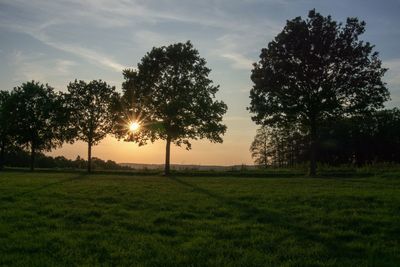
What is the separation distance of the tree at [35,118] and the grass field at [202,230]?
191 feet

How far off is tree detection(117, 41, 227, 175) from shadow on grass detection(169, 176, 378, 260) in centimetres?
3712

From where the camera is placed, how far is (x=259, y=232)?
1395 centimetres

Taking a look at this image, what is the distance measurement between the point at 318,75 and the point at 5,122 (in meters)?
54.0

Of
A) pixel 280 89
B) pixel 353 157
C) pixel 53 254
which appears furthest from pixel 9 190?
pixel 353 157

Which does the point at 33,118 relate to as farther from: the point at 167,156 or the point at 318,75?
the point at 318,75

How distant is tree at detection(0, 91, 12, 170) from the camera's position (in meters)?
77.0

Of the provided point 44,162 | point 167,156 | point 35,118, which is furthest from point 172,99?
point 44,162

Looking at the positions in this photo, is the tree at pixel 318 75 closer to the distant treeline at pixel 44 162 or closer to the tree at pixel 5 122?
the tree at pixel 5 122

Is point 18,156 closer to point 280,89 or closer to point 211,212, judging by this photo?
point 280,89

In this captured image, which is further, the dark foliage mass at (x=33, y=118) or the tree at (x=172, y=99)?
the dark foliage mass at (x=33, y=118)

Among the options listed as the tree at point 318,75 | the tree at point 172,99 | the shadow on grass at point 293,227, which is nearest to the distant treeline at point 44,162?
the tree at point 172,99

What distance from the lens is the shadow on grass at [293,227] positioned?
460 inches

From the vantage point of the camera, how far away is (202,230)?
14438mm

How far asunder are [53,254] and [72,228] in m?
3.56
